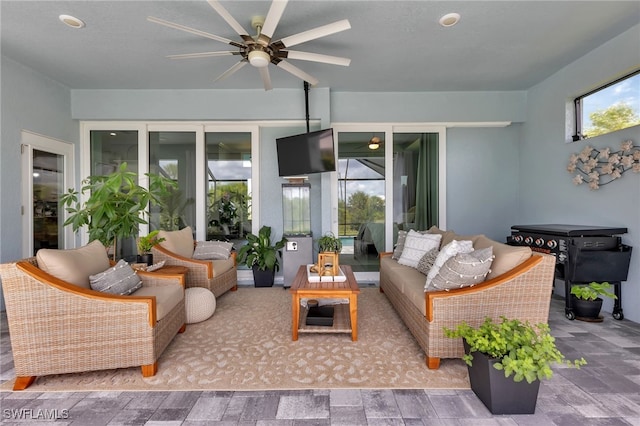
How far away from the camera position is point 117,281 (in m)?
2.18

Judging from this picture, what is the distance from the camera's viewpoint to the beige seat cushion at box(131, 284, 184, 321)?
2121mm

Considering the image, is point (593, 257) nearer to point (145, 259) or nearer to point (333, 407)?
point (333, 407)

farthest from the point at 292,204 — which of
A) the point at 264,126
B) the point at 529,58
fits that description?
the point at 529,58

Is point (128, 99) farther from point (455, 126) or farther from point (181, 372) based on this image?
point (455, 126)

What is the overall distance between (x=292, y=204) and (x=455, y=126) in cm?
287

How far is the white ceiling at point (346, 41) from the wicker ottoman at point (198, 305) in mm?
2566

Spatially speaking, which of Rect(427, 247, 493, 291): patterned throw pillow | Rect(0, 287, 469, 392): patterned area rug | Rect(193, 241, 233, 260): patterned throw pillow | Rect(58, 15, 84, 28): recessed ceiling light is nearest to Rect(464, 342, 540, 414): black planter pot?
Rect(0, 287, 469, 392): patterned area rug

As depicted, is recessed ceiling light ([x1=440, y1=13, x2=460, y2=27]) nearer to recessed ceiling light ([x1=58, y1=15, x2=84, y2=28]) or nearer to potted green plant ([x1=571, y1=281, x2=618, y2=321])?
potted green plant ([x1=571, y1=281, x2=618, y2=321])

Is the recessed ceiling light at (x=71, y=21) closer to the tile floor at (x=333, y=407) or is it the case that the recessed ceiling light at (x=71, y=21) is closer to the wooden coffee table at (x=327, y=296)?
the tile floor at (x=333, y=407)

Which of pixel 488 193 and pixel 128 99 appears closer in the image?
pixel 128 99

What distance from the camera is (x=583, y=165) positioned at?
3.41 meters

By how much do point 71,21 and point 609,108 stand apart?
552cm

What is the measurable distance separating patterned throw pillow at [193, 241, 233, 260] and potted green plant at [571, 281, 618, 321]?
3.94 metres

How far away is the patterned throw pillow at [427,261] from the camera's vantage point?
9.75 ft
